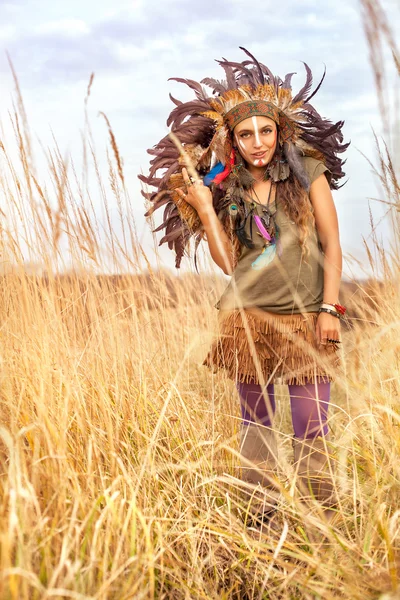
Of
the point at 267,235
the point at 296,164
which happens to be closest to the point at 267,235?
the point at 267,235

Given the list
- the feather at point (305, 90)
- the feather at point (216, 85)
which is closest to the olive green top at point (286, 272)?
the feather at point (305, 90)

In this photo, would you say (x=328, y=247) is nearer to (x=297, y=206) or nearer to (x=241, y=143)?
(x=297, y=206)

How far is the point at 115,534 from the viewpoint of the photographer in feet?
5.13

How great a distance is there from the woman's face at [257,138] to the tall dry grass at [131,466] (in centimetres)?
47

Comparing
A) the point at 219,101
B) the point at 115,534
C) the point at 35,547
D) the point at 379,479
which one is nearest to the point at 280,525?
the point at 379,479

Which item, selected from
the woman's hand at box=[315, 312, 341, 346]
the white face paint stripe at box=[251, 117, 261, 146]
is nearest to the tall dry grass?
the woman's hand at box=[315, 312, 341, 346]

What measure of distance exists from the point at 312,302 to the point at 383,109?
76cm

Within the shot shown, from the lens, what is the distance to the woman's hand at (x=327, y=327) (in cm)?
220

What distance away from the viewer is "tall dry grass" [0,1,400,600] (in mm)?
1457

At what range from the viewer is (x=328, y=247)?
224cm

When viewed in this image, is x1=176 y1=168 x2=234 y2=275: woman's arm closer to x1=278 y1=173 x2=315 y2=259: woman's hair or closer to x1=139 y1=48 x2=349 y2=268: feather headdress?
x1=139 y1=48 x2=349 y2=268: feather headdress

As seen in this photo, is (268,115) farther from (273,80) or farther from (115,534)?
(115,534)

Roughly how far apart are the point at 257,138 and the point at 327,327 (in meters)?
0.73

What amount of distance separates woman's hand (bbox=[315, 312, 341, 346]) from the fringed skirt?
30 millimetres
